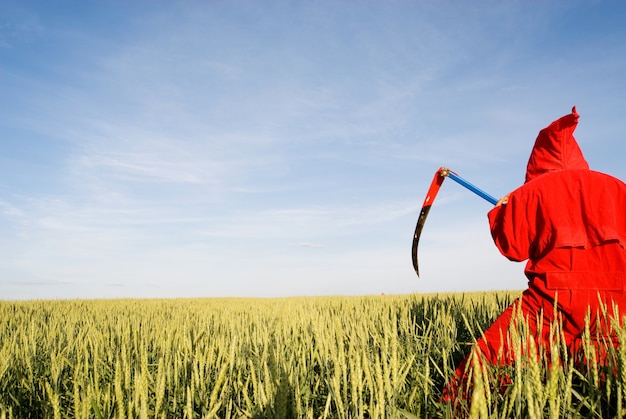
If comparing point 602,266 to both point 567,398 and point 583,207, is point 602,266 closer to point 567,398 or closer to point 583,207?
point 583,207

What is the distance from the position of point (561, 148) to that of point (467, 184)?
108 centimetres

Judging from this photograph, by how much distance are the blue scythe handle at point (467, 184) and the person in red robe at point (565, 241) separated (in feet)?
2.70

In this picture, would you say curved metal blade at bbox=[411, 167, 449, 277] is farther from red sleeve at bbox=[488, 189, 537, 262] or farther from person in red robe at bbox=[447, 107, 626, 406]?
red sleeve at bbox=[488, 189, 537, 262]

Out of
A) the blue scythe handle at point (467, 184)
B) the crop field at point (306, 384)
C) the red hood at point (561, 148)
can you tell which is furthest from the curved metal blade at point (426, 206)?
the red hood at point (561, 148)

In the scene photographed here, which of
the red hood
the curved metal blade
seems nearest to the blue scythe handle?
the curved metal blade

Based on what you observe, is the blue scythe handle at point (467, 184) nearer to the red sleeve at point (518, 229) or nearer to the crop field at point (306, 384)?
the red sleeve at point (518, 229)

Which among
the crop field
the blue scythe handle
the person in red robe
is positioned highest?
the blue scythe handle

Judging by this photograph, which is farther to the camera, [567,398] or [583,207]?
[583,207]

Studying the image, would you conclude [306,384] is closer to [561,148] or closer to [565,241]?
[565,241]

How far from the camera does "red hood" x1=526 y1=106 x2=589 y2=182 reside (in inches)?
121

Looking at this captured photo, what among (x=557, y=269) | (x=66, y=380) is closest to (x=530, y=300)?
(x=557, y=269)

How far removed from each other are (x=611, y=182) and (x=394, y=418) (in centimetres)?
232

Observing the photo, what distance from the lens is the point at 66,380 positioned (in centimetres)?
291

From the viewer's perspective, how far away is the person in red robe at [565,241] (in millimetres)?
2623
